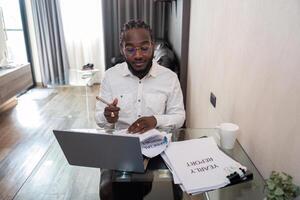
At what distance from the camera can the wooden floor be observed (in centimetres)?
176

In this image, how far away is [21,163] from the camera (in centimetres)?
234

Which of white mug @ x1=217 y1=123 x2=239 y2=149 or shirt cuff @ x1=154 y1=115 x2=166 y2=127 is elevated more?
white mug @ x1=217 y1=123 x2=239 y2=149

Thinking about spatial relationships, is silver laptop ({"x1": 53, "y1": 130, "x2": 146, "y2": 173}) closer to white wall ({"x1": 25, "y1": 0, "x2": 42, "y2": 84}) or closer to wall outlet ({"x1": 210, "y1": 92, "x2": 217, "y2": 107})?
wall outlet ({"x1": 210, "y1": 92, "x2": 217, "y2": 107})

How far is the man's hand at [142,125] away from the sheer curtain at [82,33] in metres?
3.61

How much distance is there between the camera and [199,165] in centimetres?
98

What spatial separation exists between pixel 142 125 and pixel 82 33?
3732 mm

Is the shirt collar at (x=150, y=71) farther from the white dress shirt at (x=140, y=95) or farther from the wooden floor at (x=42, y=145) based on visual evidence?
the wooden floor at (x=42, y=145)

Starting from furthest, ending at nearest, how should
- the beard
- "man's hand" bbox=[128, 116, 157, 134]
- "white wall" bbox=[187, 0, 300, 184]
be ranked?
the beard < "man's hand" bbox=[128, 116, 157, 134] < "white wall" bbox=[187, 0, 300, 184]

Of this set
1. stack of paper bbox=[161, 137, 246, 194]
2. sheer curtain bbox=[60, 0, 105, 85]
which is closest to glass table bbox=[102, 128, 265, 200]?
stack of paper bbox=[161, 137, 246, 194]

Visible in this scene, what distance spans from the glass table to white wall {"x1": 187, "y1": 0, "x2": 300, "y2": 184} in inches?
2.1

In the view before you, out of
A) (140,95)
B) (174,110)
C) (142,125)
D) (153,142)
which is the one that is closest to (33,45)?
(140,95)

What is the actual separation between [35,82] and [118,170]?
14.2 ft

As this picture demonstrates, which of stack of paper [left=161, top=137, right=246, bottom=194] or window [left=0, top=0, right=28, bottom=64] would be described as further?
window [left=0, top=0, right=28, bottom=64]

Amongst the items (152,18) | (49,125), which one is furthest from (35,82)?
(152,18)
